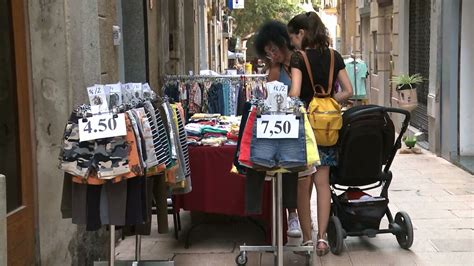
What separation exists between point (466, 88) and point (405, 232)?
211 inches

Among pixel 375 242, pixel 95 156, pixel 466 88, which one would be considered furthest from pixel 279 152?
pixel 466 88

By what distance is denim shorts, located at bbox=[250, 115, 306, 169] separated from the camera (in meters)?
4.32

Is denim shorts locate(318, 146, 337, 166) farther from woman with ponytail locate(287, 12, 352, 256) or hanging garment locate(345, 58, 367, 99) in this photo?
hanging garment locate(345, 58, 367, 99)

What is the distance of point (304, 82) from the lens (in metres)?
5.47

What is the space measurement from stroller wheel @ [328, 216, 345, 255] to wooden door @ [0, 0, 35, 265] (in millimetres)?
2474

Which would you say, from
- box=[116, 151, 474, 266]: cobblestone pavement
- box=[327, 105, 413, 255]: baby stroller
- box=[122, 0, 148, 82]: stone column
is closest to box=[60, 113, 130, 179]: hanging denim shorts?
box=[116, 151, 474, 266]: cobblestone pavement

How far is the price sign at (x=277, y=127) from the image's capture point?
434 centimetres

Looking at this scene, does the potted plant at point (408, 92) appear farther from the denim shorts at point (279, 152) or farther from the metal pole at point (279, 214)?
the denim shorts at point (279, 152)

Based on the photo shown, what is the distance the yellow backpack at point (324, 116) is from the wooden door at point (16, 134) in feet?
7.28

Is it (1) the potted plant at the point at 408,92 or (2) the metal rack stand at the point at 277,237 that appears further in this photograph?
(1) the potted plant at the point at 408,92

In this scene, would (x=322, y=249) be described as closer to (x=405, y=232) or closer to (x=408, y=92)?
(x=405, y=232)

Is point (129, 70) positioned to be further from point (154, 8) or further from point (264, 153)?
point (264, 153)

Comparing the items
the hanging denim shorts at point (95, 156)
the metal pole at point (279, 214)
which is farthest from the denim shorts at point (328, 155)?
the hanging denim shorts at point (95, 156)

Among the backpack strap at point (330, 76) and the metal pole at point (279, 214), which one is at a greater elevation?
the backpack strap at point (330, 76)
